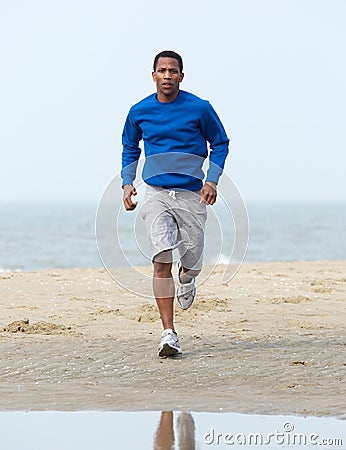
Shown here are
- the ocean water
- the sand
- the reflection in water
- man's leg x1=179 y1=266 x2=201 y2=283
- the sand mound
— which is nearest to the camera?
the reflection in water

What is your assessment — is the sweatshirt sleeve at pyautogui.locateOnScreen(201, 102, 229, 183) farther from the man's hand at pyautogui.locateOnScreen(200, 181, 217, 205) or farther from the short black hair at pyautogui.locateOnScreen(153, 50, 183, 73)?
the short black hair at pyautogui.locateOnScreen(153, 50, 183, 73)

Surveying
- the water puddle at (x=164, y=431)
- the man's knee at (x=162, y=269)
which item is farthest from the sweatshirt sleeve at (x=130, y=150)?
the water puddle at (x=164, y=431)

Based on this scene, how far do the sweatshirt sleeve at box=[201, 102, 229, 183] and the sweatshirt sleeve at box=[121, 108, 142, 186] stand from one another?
1.55 feet

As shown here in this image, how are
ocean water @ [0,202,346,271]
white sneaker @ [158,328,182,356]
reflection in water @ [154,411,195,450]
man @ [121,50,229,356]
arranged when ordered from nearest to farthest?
reflection in water @ [154,411,195,450] → white sneaker @ [158,328,182,356] → man @ [121,50,229,356] → ocean water @ [0,202,346,271]

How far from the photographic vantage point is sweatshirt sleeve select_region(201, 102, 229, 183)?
5.89 meters

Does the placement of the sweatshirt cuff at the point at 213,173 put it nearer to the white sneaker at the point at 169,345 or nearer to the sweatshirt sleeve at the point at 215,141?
the sweatshirt sleeve at the point at 215,141

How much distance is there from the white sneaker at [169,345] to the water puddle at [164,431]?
1.30m

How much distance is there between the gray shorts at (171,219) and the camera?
5869 millimetres

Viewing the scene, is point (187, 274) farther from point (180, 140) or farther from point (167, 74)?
point (167, 74)

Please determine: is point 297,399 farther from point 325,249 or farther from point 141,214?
point 325,249

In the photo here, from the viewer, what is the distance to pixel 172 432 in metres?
4.07

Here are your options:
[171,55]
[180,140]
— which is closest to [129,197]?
[180,140]

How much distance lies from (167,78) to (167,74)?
30 millimetres

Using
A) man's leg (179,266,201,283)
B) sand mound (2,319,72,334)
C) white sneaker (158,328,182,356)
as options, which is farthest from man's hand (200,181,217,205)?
sand mound (2,319,72,334)
